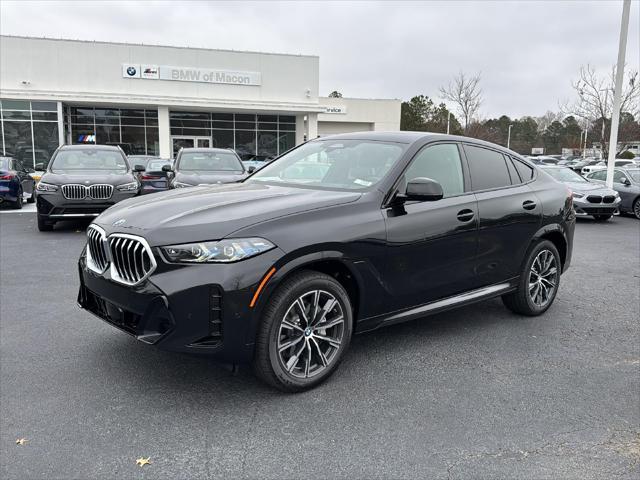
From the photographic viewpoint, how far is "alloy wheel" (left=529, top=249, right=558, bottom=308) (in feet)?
17.7

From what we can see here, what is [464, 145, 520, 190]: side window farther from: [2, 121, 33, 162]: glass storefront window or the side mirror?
[2, 121, 33, 162]: glass storefront window

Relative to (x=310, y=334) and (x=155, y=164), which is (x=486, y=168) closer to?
(x=310, y=334)

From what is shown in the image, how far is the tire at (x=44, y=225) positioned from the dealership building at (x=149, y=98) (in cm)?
1952

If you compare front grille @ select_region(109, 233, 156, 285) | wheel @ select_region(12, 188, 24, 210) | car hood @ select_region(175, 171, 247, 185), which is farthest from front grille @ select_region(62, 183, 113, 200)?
front grille @ select_region(109, 233, 156, 285)

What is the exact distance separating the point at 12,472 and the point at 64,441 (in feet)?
1.05

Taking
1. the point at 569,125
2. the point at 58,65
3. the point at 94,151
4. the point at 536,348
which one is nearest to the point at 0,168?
the point at 94,151

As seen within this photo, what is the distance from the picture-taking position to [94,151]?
11.7m

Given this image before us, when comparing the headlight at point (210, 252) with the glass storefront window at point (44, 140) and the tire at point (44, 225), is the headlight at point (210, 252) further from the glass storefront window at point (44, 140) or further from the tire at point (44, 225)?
the glass storefront window at point (44, 140)

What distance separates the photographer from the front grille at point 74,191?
1015 cm

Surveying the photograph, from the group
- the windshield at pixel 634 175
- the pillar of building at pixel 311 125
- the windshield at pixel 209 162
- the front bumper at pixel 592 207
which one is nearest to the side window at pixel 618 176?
the windshield at pixel 634 175

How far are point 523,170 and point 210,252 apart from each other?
11.8ft

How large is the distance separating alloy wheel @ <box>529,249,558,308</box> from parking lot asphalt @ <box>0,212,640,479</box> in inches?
11.5

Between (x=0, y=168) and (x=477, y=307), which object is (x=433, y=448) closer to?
(x=477, y=307)

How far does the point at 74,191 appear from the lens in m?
10.2
